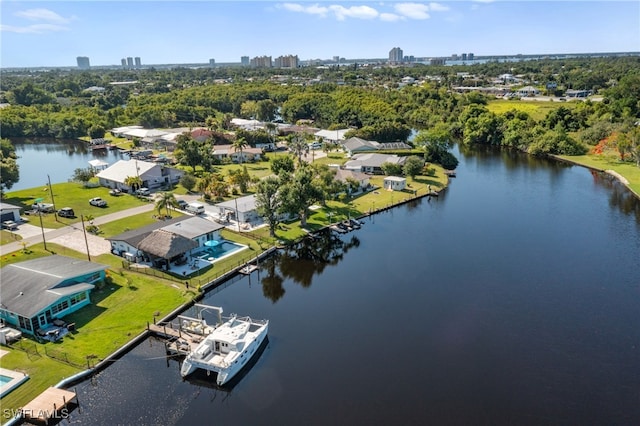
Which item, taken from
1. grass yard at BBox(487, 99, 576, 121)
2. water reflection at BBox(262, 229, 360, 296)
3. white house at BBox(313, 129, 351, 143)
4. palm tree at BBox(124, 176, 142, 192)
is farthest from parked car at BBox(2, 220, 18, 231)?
grass yard at BBox(487, 99, 576, 121)

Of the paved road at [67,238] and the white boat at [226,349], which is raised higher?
the paved road at [67,238]

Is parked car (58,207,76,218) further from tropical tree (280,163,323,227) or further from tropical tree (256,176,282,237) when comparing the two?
tropical tree (280,163,323,227)

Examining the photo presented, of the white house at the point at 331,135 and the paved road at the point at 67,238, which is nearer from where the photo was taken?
the paved road at the point at 67,238

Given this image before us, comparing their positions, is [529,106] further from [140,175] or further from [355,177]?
[140,175]

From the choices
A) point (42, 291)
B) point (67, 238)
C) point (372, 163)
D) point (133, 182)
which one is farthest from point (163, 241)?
point (372, 163)

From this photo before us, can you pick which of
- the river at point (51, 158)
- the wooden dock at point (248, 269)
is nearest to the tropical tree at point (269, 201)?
the wooden dock at point (248, 269)

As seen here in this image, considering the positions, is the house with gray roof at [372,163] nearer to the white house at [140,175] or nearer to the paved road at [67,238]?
the white house at [140,175]

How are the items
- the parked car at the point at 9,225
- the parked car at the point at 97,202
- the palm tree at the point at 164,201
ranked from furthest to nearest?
the parked car at the point at 97,202 < the palm tree at the point at 164,201 < the parked car at the point at 9,225
